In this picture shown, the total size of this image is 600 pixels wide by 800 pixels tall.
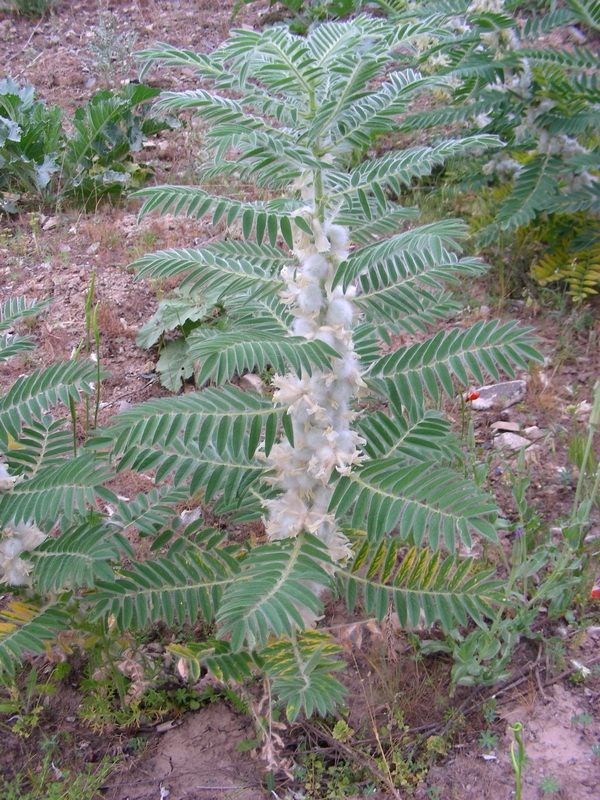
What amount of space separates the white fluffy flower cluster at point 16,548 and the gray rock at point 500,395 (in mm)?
1908

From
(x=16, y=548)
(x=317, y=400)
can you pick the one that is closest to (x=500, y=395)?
(x=317, y=400)

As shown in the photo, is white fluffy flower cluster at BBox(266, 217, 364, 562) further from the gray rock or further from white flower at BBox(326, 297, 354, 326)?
the gray rock

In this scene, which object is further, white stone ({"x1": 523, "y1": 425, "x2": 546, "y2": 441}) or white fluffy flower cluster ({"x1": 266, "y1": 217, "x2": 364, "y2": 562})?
white stone ({"x1": 523, "y1": 425, "x2": 546, "y2": 441})

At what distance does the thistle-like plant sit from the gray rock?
1287mm

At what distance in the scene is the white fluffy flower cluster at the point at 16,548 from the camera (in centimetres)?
166

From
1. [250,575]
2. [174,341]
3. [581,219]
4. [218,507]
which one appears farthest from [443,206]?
[250,575]

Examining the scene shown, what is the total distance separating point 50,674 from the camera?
1.99 meters

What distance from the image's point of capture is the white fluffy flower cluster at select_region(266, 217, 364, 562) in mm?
1395

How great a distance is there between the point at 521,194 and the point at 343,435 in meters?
2.18

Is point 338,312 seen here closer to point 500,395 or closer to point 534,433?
point 534,433

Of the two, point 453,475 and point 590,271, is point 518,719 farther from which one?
point 590,271

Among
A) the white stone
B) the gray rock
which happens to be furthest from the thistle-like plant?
the gray rock

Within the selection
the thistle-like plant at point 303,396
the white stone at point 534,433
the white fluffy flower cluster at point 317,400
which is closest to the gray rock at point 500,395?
the white stone at point 534,433

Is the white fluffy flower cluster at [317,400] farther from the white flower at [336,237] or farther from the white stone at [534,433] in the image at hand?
the white stone at [534,433]
